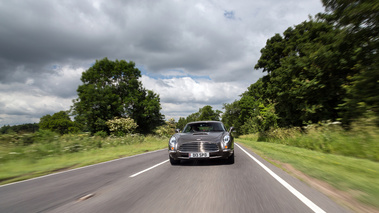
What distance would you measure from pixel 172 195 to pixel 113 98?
3894 cm

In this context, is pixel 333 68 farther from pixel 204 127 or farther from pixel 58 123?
pixel 58 123

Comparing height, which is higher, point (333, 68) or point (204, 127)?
point (333, 68)

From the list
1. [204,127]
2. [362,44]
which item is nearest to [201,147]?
[204,127]

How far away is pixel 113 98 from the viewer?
40250 mm

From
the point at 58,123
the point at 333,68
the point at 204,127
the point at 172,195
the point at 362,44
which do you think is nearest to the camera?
the point at 172,195

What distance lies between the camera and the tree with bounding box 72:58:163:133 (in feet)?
124

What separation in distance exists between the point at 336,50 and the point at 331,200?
51.7 ft

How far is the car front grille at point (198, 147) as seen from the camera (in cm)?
706

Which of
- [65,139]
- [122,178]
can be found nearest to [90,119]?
[65,139]

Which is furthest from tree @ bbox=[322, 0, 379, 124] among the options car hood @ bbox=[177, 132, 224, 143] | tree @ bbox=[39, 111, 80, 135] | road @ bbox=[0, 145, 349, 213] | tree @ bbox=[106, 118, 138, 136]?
tree @ bbox=[39, 111, 80, 135]

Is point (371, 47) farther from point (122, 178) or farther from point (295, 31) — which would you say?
point (122, 178)

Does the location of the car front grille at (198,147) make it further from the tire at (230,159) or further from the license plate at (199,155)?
the tire at (230,159)

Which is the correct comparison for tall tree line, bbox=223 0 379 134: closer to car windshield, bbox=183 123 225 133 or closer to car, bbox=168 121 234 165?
car windshield, bbox=183 123 225 133

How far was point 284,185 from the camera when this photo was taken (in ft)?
14.7
